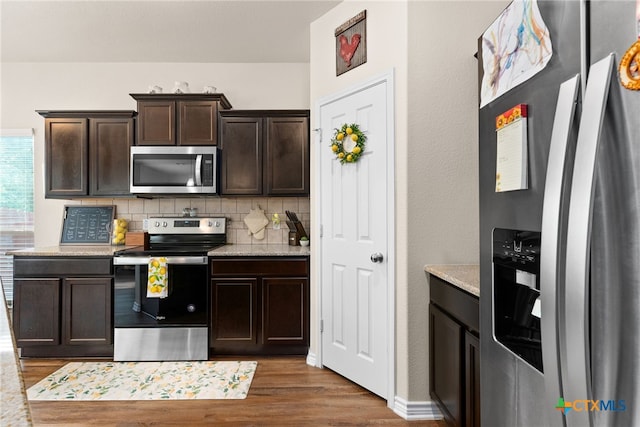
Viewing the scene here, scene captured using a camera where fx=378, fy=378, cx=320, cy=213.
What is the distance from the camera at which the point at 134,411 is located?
2.42 meters

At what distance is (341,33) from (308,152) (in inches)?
45.2

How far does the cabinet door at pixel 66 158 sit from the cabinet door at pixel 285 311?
→ 212 cm

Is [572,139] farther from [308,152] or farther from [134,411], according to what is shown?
[308,152]

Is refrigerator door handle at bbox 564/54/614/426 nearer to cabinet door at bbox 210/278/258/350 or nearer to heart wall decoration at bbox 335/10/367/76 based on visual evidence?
heart wall decoration at bbox 335/10/367/76

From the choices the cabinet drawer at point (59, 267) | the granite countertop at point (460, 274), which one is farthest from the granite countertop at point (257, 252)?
the granite countertop at point (460, 274)

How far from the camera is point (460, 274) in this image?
1965mm

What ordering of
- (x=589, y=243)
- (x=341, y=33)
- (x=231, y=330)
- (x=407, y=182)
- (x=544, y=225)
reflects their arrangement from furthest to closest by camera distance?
(x=231, y=330) → (x=341, y=33) → (x=407, y=182) → (x=544, y=225) → (x=589, y=243)

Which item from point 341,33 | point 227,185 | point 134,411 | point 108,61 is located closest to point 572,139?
point 341,33

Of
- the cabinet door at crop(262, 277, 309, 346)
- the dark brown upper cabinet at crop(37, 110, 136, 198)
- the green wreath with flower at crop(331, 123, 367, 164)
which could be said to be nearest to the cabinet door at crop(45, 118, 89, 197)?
the dark brown upper cabinet at crop(37, 110, 136, 198)

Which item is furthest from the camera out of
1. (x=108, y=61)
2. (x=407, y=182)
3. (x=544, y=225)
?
(x=108, y=61)

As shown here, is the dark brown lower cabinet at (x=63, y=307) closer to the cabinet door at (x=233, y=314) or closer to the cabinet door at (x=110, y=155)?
the cabinet door at (x=110, y=155)

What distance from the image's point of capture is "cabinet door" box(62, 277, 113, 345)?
10.7ft

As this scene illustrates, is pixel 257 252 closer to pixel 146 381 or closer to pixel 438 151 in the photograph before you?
pixel 146 381

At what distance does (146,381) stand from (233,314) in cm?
80
